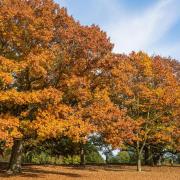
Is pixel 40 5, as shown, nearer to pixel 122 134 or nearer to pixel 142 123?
pixel 122 134

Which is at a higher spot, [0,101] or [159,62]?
[159,62]

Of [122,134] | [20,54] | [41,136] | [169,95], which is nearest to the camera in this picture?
[41,136]

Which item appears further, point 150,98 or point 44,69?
point 150,98

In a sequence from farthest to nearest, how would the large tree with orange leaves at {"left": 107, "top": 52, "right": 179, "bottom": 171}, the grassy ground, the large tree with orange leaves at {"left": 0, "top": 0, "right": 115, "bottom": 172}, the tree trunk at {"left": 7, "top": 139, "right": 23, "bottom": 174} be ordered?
1. the large tree with orange leaves at {"left": 107, "top": 52, "right": 179, "bottom": 171}
2. the tree trunk at {"left": 7, "top": 139, "right": 23, "bottom": 174}
3. the grassy ground
4. the large tree with orange leaves at {"left": 0, "top": 0, "right": 115, "bottom": 172}

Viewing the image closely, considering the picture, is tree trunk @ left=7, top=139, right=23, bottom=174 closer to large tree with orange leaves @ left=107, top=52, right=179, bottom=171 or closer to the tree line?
the tree line

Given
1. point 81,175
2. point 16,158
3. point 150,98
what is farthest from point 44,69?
point 150,98

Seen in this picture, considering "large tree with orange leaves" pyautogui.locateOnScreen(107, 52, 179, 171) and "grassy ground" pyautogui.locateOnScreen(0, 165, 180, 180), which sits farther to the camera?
"large tree with orange leaves" pyautogui.locateOnScreen(107, 52, 179, 171)

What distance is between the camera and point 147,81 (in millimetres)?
43406

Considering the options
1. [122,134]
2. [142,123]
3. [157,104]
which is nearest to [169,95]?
[157,104]

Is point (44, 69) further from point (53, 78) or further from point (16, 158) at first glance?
point (16, 158)

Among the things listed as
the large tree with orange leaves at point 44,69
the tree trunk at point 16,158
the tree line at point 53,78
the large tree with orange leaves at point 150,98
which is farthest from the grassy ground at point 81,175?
the large tree with orange leaves at point 150,98

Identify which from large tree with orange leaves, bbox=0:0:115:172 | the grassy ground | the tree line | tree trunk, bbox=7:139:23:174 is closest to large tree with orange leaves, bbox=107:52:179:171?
the grassy ground

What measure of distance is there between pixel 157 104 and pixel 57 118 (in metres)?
18.0

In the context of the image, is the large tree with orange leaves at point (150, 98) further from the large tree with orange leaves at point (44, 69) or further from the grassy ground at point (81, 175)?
the large tree with orange leaves at point (44, 69)
